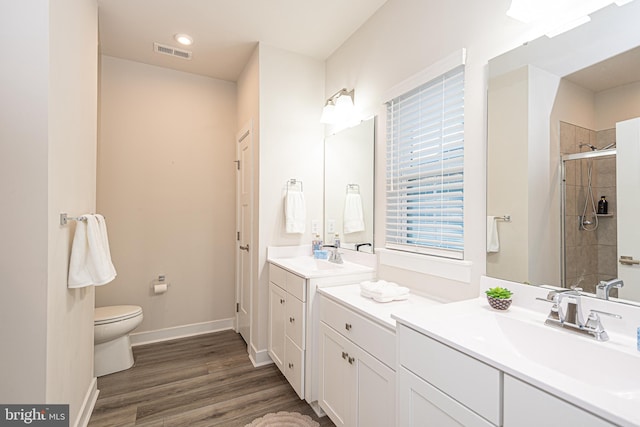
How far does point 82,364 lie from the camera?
185 cm

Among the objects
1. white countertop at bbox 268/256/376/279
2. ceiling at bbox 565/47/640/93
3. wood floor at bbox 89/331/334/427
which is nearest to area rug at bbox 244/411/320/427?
wood floor at bbox 89/331/334/427

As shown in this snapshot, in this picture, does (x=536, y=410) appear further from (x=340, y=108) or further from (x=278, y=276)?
(x=340, y=108)

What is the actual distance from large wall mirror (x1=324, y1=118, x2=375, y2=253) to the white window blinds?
210 millimetres

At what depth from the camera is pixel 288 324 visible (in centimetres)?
218

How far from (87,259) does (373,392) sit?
5.28 feet

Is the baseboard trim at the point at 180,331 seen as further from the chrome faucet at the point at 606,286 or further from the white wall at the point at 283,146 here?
the chrome faucet at the point at 606,286

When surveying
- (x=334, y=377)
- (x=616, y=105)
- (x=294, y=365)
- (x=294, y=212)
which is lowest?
(x=294, y=365)

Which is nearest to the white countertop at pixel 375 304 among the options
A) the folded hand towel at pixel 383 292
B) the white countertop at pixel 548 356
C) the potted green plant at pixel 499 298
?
the folded hand towel at pixel 383 292

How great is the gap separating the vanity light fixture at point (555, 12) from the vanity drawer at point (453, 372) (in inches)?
51.4

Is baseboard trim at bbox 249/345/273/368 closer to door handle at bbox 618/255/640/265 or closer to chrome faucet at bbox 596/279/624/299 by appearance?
chrome faucet at bbox 596/279/624/299

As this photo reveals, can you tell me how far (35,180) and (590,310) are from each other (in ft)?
7.14

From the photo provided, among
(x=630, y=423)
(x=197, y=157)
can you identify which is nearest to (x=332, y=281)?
(x=630, y=423)

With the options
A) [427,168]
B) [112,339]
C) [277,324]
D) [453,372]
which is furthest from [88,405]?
[427,168]

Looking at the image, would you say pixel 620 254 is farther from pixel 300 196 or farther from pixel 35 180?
pixel 35 180
